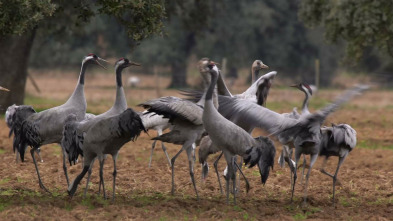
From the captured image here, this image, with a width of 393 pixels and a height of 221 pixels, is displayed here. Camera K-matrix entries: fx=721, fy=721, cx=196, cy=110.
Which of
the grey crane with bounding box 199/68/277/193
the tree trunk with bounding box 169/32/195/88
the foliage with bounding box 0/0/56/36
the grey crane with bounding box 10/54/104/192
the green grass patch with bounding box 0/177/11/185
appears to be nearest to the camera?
the foliage with bounding box 0/0/56/36

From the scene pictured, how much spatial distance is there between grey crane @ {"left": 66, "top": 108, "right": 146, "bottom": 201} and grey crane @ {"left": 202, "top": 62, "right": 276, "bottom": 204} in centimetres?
90

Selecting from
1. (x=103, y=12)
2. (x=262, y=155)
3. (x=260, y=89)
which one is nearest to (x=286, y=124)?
(x=262, y=155)

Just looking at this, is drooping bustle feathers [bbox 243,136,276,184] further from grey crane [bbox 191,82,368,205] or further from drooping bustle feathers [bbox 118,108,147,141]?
drooping bustle feathers [bbox 118,108,147,141]

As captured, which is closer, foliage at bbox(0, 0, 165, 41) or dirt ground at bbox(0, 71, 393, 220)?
dirt ground at bbox(0, 71, 393, 220)

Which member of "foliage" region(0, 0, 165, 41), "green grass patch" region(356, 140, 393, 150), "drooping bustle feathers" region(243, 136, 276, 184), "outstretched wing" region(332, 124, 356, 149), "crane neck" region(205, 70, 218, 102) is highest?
"foliage" region(0, 0, 165, 41)

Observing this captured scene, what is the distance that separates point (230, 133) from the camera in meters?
9.44

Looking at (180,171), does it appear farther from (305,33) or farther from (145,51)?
(305,33)

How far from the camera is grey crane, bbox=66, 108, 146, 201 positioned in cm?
914

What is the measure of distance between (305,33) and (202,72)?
40238 mm

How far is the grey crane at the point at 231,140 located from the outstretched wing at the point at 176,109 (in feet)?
1.88

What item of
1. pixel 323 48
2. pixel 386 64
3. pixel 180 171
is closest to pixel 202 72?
pixel 180 171

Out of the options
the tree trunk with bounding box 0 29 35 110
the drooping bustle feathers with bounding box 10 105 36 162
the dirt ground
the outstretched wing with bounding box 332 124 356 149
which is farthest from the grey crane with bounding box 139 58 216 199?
the tree trunk with bounding box 0 29 35 110

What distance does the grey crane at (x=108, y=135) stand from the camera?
9.14 meters

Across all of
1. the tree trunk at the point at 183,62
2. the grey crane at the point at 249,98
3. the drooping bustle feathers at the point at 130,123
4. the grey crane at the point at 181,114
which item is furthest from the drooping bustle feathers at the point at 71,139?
the tree trunk at the point at 183,62
